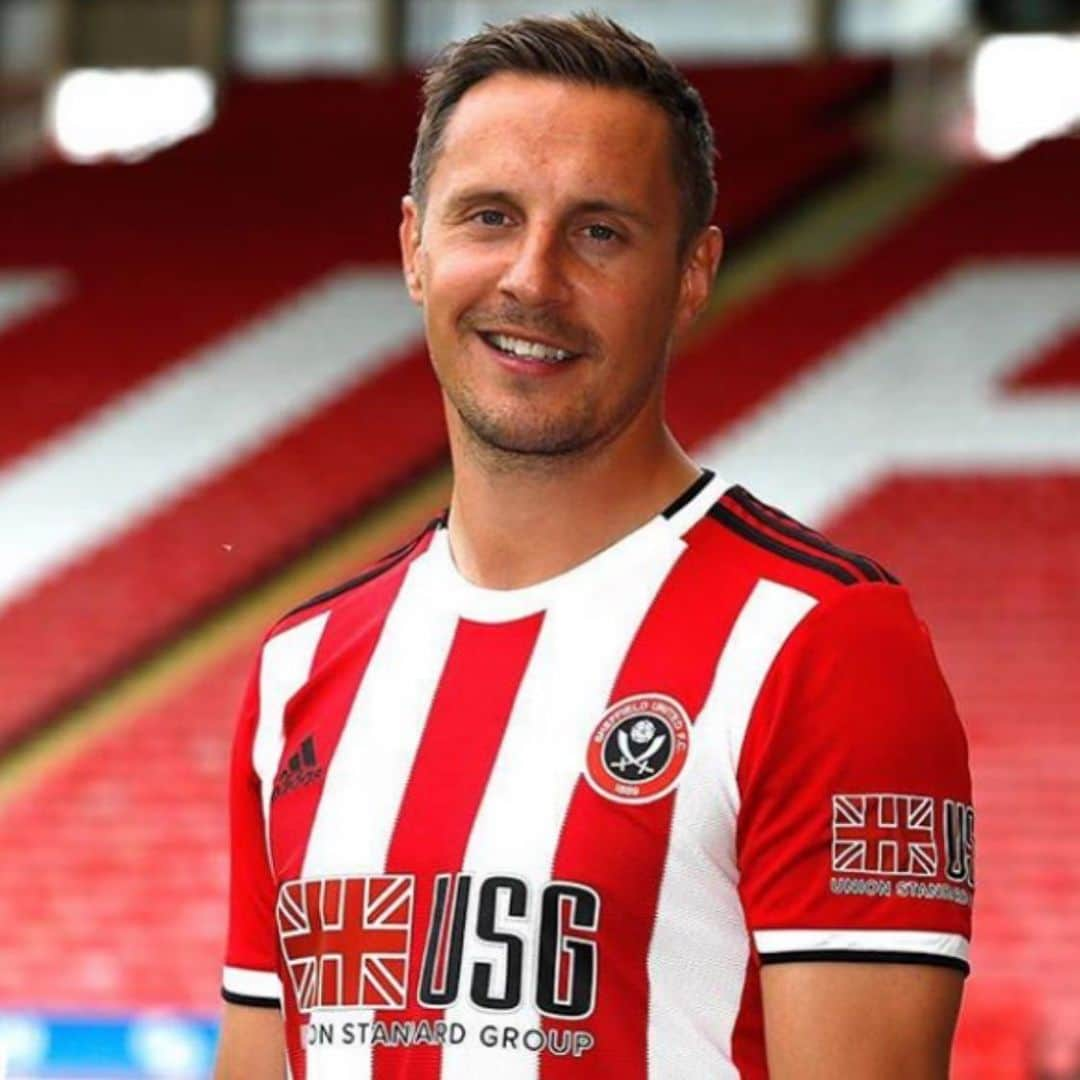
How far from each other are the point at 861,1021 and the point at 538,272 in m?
0.46

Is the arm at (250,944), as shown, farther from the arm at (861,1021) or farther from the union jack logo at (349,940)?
the arm at (861,1021)

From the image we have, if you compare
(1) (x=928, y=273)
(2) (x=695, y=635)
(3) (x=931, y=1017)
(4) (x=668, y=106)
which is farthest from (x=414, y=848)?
(1) (x=928, y=273)

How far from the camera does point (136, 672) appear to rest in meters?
8.16

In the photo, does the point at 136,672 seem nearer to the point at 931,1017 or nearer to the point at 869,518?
the point at 869,518

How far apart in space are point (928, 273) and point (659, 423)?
26.5 feet

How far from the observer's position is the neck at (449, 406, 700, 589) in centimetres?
157

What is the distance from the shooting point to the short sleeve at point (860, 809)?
140 cm

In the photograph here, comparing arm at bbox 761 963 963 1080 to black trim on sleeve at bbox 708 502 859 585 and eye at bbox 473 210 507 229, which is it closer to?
black trim on sleeve at bbox 708 502 859 585

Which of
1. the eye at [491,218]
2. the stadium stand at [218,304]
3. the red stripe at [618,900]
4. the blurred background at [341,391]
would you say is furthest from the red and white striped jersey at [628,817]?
the stadium stand at [218,304]

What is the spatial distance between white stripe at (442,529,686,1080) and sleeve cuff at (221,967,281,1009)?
25 cm

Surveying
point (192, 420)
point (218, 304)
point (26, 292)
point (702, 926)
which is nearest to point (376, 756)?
A: point (702, 926)

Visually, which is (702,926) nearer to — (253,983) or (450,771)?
(450,771)

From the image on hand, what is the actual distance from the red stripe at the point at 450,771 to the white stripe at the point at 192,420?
6985 millimetres

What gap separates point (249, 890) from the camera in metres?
1.69
